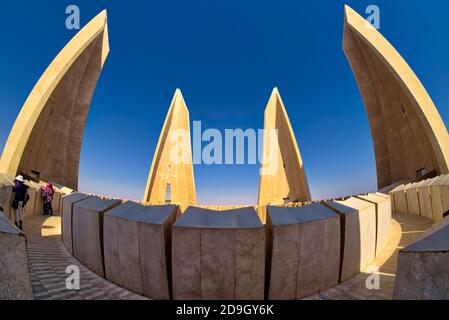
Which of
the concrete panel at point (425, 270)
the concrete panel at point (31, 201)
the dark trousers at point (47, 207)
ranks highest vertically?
the concrete panel at point (425, 270)

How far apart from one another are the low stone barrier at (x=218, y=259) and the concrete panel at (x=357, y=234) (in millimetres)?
1329

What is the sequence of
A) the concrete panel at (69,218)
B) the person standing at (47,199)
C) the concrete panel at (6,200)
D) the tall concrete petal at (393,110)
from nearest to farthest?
1. the concrete panel at (69,218)
2. the concrete panel at (6,200)
3. the person standing at (47,199)
4. the tall concrete petal at (393,110)

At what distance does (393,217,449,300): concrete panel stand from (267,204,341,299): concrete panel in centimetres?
77

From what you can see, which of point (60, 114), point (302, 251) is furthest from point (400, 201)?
point (60, 114)

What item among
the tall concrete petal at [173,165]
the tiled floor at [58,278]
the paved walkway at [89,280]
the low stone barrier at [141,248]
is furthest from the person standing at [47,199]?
the tall concrete petal at [173,165]

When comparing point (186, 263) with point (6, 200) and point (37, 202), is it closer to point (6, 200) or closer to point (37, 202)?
point (6, 200)

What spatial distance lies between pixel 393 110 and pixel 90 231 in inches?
760

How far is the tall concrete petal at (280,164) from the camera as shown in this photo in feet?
56.9

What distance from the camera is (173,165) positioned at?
64.7ft

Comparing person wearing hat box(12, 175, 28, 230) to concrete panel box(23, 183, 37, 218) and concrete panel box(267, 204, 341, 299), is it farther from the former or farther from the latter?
concrete panel box(267, 204, 341, 299)

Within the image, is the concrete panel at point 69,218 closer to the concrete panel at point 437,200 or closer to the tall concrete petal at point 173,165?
the concrete panel at point 437,200
